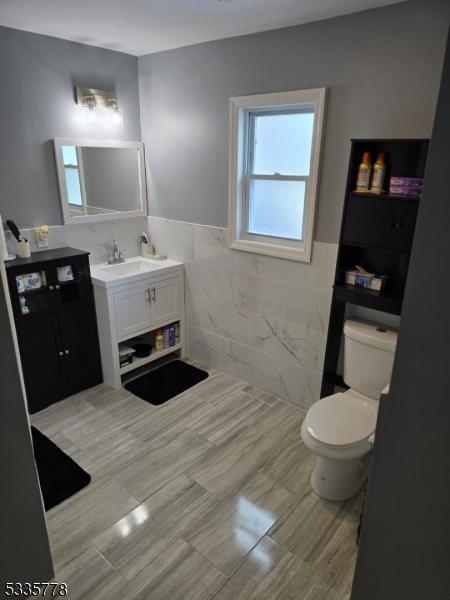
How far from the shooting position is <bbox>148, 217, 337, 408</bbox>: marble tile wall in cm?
264

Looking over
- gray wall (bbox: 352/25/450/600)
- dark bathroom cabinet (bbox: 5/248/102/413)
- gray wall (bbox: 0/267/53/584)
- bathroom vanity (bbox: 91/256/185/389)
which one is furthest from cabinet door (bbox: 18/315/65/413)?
gray wall (bbox: 352/25/450/600)

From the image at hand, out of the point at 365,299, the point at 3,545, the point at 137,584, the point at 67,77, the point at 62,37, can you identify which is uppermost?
the point at 62,37

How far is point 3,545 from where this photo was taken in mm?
1452

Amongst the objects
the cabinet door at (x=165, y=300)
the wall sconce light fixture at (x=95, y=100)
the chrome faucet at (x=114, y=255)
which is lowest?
the cabinet door at (x=165, y=300)

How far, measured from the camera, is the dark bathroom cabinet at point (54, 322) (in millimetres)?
2607

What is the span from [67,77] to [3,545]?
2.90m

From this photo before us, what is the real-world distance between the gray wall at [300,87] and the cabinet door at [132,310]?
77 centimetres

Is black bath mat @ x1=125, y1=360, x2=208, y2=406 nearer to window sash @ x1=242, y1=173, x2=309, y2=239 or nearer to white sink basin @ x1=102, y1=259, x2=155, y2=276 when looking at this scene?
white sink basin @ x1=102, y1=259, x2=155, y2=276

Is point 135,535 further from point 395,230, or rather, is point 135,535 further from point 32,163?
point 32,163

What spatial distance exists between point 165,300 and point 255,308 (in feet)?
2.72

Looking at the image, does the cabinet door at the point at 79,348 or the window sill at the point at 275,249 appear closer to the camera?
the window sill at the point at 275,249

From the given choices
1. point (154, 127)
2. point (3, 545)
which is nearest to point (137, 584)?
point (3, 545)

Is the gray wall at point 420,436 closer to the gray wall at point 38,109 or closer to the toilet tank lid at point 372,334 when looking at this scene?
the toilet tank lid at point 372,334

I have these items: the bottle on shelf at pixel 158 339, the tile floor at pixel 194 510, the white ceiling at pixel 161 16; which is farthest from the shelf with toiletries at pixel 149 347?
the white ceiling at pixel 161 16
